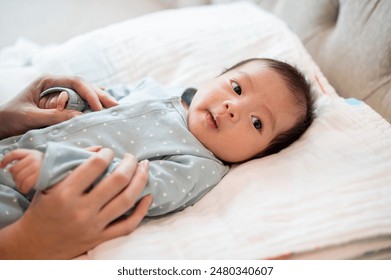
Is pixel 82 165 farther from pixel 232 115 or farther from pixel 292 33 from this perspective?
pixel 292 33

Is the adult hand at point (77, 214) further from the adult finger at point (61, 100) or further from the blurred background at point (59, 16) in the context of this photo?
the blurred background at point (59, 16)

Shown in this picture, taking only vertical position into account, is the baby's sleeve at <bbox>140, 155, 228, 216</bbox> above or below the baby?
below

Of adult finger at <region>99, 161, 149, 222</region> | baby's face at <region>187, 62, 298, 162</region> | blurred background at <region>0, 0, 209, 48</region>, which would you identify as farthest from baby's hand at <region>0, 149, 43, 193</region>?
blurred background at <region>0, 0, 209, 48</region>

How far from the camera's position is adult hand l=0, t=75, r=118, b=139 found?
96 cm

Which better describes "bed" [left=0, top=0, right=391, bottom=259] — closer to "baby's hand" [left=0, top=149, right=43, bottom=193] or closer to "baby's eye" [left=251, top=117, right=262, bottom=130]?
"baby's eye" [left=251, top=117, right=262, bottom=130]

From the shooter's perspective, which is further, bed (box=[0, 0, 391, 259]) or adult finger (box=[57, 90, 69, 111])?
adult finger (box=[57, 90, 69, 111])

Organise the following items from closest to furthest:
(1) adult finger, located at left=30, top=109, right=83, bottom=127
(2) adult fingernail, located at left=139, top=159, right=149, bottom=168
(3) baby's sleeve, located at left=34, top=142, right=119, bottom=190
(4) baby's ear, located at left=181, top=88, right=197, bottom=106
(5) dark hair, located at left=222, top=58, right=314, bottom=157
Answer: (3) baby's sleeve, located at left=34, top=142, right=119, bottom=190 < (2) adult fingernail, located at left=139, top=159, right=149, bottom=168 < (1) adult finger, located at left=30, top=109, right=83, bottom=127 < (5) dark hair, located at left=222, top=58, right=314, bottom=157 < (4) baby's ear, located at left=181, top=88, right=197, bottom=106

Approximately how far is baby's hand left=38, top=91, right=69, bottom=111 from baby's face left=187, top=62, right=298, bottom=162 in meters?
0.33

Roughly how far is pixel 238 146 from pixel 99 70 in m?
0.60

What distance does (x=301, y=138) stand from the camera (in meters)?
1.07

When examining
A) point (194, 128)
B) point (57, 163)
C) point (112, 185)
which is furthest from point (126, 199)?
point (194, 128)

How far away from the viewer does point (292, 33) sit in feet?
4.56

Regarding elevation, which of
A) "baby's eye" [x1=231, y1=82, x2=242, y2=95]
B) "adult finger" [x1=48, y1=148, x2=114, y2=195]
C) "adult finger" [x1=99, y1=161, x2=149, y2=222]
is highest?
"baby's eye" [x1=231, y1=82, x2=242, y2=95]

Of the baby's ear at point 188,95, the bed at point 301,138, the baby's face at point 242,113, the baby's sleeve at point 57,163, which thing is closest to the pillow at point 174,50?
the bed at point 301,138
